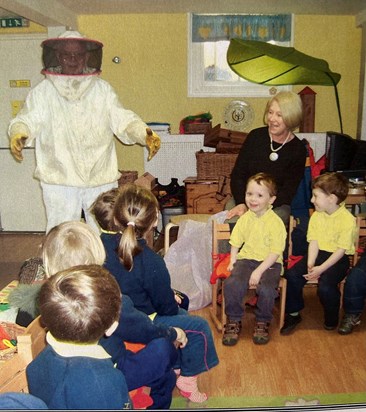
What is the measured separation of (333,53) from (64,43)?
0.58 meters

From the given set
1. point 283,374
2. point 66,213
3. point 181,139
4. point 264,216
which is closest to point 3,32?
point 66,213

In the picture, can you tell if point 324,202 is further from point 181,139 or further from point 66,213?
point 66,213

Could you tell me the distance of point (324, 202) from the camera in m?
1.02

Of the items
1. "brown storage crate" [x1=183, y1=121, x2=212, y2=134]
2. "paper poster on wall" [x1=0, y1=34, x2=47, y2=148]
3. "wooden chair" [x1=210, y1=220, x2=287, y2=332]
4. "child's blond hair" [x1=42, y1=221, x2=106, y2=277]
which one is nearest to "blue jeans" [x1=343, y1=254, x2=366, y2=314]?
"wooden chair" [x1=210, y1=220, x2=287, y2=332]

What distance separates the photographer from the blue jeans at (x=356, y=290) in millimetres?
1053

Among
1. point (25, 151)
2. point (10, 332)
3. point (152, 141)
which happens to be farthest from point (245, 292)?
point (25, 151)

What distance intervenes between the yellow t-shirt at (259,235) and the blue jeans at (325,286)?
0.06 m

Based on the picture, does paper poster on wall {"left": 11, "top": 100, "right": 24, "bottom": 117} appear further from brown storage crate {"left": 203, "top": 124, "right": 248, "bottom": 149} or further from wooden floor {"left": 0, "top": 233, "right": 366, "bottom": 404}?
brown storage crate {"left": 203, "top": 124, "right": 248, "bottom": 149}

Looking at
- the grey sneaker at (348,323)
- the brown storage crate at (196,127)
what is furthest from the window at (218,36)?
the grey sneaker at (348,323)

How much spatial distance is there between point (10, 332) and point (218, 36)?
0.72 meters

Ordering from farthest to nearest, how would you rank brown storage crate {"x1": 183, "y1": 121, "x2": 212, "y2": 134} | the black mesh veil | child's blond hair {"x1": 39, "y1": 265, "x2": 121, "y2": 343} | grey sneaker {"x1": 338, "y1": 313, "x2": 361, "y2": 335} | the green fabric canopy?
1. brown storage crate {"x1": 183, "y1": 121, "x2": 212, "y2": 134}
2. grey sneaker {"x1": 338, "y1": 313, "x2": 361, "y2": 335}
3. the green fabric canopy
4. the black mesh veil
5. child's blond hair {"x1": 39, "y1": 265, "x2": 121, "y2": 343}

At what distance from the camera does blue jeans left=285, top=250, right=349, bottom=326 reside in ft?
3.48

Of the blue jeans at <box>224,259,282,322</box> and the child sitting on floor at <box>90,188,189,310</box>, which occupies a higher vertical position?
the child sitting on floor at <box>90,188,189,310</box>

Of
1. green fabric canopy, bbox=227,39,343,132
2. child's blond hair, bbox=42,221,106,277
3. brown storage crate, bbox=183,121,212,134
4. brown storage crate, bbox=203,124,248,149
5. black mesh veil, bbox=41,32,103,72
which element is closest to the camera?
child's blond hair, bbox=42,221,106,277
